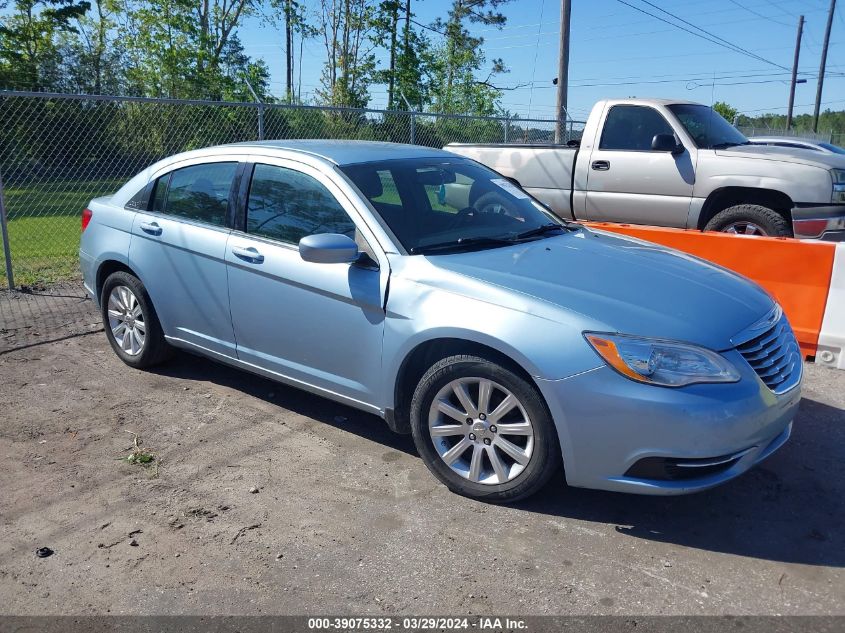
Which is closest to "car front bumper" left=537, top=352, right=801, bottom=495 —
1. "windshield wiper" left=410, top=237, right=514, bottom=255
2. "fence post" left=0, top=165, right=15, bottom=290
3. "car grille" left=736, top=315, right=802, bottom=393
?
"car grille" left=736, top=315, right=802, bottom=393

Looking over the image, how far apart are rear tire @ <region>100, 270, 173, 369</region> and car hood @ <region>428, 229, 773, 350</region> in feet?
8.25

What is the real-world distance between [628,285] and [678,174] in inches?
198

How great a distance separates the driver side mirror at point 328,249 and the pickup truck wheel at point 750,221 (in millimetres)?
5212

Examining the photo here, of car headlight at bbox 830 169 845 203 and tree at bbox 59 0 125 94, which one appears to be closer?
car headlight at bbox 830 169 845 203

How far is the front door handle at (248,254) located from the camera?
14.6 ft

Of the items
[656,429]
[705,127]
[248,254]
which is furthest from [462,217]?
[705,127]

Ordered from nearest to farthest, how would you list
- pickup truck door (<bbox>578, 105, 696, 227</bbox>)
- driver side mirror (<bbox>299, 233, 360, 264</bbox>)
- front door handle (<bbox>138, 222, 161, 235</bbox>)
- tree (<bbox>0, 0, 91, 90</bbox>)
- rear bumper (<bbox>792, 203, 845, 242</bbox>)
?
driver side mirror (<bbox>299, 233, 360, 264</bbox>)
front door handle (<bbox>138, 222, 161, 235</bbox>)
rear bumper (<bbox>792, 203, 845, 242</bbox>)
pickup truck door (<bbox>578, 105, 696, 227</bbox>)
tree (<bbox>0, 0, 91, 90</bbox>)

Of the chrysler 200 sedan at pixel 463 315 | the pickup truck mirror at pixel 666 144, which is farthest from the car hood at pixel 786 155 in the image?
the chrysler 200 sedan at pixel 463 315

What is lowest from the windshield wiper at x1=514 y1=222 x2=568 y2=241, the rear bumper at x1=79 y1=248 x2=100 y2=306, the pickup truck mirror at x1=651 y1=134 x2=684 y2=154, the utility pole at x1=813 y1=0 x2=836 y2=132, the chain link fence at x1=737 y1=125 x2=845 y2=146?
the rear bumper at x1=79 y1=248 x2=100 y2=306

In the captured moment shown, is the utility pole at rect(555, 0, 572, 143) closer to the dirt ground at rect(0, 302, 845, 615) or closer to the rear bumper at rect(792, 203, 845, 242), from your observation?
the rear bumper at rect(792, 203, 845, 242)

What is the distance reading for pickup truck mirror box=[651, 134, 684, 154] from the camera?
8.11 meters

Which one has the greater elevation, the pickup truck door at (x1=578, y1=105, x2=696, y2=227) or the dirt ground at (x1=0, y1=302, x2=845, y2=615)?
A: the pickup truck door at (x1=578, y1=105, x2=696, y2=227)

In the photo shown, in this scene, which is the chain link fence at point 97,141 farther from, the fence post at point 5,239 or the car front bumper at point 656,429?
the car front bumper at point 656,429

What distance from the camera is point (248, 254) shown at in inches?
177
